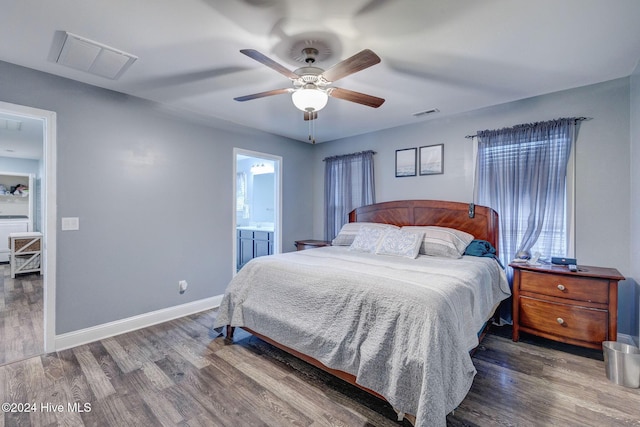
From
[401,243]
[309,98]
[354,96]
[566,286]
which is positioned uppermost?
Answer: [354,96]

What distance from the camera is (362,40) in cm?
204

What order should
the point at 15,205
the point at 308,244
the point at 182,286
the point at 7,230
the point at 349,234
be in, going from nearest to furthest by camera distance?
the point at 182,286, the point at 349,234, the point at 308,244, the point at 7,230, the point at 15,205

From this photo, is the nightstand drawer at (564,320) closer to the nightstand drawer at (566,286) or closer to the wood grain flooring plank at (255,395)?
the nightstand drawer at (566,286)

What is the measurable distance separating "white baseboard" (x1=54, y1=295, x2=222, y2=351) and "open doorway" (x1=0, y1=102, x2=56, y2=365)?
125 millimetres

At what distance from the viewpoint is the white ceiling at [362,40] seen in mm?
1722

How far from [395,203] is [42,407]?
154 inches

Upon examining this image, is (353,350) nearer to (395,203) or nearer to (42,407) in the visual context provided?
(42,407)

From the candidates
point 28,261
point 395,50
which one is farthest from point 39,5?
point 28,261

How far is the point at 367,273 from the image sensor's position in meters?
2.13

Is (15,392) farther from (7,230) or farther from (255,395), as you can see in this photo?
(7,230)

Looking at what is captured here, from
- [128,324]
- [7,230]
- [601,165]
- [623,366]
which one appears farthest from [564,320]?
[7,230]

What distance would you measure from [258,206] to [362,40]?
4.78 m

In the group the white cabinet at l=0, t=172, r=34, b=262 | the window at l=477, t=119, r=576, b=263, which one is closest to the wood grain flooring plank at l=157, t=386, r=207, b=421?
the window at l=477, t=119, r=576, b=263

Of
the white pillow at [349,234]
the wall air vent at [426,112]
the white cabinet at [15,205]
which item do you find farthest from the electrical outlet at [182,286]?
the white cabinet at [15,205]
